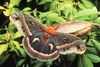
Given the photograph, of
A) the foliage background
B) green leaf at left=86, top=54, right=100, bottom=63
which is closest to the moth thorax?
the foliage background

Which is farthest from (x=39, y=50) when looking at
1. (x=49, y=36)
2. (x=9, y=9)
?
(x=9, y=9)

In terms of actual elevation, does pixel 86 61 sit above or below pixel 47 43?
below

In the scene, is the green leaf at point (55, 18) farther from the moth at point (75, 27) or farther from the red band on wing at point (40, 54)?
the red band on wing at point (40, 54)

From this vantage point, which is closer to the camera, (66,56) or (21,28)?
(21,28)

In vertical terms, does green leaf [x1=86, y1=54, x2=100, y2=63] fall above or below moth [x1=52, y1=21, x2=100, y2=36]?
below

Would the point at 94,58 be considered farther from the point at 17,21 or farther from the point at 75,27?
the point at 17,21

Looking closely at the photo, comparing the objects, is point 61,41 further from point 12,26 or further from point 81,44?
point 12,26

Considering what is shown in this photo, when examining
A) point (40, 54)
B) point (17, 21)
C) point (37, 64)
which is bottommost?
point (37, 64)

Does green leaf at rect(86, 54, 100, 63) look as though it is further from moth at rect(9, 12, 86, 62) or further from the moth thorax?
the moth thorax

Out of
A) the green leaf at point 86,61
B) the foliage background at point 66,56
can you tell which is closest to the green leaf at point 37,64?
the foliage background at point 66,56

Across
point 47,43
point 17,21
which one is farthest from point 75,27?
point 17,21
